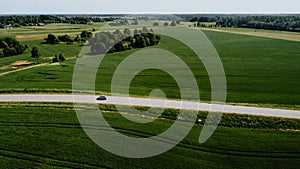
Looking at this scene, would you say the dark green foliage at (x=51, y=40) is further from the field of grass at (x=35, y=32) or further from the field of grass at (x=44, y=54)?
the field of grass at (x=35, y=32)

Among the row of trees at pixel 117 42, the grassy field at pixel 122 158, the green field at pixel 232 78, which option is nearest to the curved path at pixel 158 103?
the grassy field at pixel 122 158

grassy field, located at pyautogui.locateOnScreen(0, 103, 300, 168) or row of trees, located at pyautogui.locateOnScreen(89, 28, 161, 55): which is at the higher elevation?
row of trees, located at pyautogui.locateOnScreen(89, 28, 161, 55)

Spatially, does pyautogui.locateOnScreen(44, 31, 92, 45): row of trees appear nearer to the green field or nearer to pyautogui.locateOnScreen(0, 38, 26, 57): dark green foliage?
pyautogui.locateOnScreen(0, 38, 26, 57): dark green foliage

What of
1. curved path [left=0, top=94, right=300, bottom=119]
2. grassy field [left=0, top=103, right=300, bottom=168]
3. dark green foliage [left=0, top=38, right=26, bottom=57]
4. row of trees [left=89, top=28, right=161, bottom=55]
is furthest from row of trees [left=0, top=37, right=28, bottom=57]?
grassy field [left=0, top=103, right=300, bottom=168]

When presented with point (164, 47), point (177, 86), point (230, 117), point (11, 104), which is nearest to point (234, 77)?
point (177, 86)

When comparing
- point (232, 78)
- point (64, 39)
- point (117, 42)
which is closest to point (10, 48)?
point (64, 39)

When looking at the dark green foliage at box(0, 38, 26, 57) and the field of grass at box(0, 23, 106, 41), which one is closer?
the dark green foliage at box(0, 38, 26, 57)
